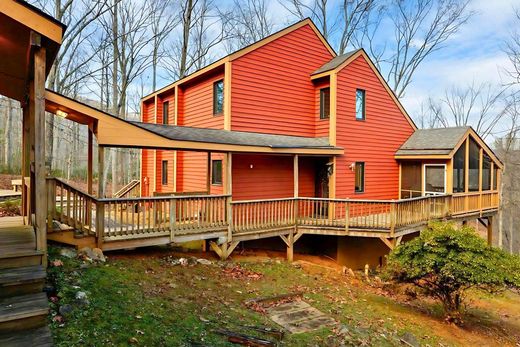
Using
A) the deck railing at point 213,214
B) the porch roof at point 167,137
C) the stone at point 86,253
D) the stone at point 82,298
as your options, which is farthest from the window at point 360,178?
the stone at point 82,298

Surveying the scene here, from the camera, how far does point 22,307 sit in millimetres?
3781

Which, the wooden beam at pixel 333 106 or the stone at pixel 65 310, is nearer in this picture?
the stone at pixel 65 310

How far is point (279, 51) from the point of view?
13.3 meters

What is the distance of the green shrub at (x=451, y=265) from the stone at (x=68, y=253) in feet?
24.9

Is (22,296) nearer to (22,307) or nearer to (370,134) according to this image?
(22,307)

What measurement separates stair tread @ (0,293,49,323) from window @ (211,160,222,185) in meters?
8.44

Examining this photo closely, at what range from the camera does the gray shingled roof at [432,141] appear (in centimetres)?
1427

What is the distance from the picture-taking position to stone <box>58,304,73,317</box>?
4.18m

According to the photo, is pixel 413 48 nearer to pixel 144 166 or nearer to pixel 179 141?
pixel 144 166

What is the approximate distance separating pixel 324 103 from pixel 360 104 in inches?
69.3

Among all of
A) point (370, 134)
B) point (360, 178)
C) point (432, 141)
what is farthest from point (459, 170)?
point (360, 178)

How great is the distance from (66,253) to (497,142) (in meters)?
44.0

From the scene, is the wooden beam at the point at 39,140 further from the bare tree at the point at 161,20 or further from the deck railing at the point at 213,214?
the bare tree at the point at 161,20

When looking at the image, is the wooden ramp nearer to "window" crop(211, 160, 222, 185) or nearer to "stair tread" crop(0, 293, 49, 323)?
"stair tread" crop(0, 293, 49, 323)
